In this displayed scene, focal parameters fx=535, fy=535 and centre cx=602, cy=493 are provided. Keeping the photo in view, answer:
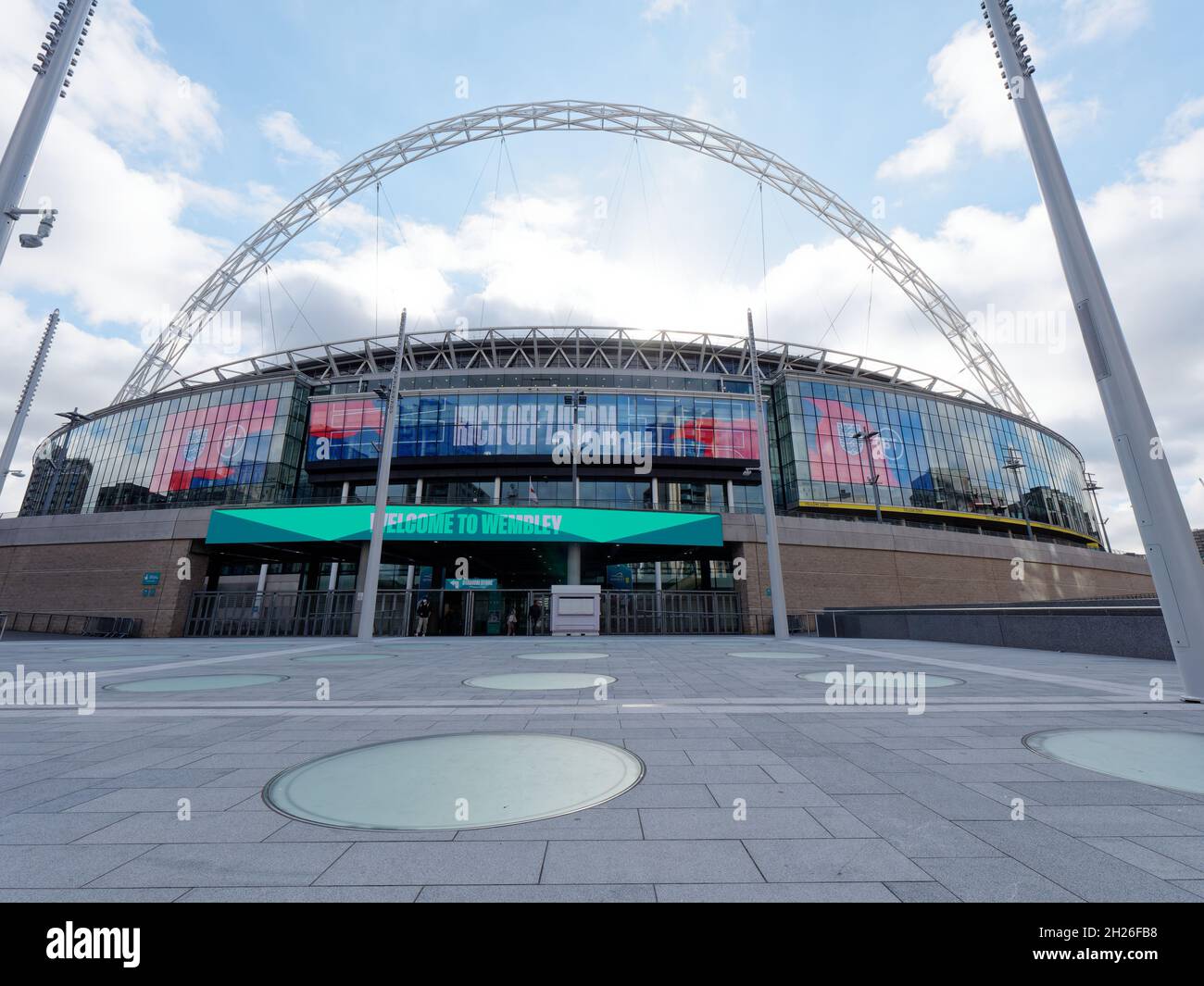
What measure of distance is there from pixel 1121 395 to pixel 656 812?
8638mm

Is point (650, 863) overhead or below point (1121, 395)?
below

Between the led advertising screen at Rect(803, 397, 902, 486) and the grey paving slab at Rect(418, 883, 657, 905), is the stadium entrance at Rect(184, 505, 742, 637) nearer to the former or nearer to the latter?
the led advertising screen at Rect(803, 397, 902, 486)

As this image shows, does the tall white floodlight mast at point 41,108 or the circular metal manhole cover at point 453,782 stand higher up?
the tall white floodlight mast at point 41,108

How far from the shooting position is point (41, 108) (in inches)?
381

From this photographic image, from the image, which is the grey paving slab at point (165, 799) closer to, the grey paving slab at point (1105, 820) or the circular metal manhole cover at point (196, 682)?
the grey paving slab at point (1105, 820)

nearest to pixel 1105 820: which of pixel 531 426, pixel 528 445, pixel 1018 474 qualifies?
pixel 528 445

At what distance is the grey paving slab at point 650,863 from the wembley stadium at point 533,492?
22.2m

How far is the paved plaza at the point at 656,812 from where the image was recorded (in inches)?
92.0

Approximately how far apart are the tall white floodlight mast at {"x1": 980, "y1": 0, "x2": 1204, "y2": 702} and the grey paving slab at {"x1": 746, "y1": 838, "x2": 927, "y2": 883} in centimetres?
661

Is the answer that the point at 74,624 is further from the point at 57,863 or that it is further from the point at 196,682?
the point at 57,863

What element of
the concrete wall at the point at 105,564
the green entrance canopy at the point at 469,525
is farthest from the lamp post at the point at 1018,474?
the concrete wall at the point at 105,564

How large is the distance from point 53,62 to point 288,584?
46677mm

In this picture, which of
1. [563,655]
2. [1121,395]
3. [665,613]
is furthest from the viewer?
[665,613]
